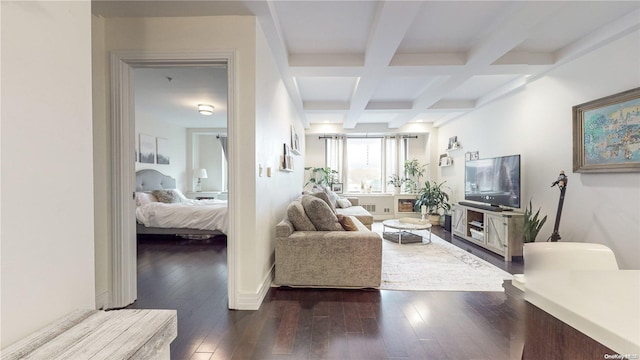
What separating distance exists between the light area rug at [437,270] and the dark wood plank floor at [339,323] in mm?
175

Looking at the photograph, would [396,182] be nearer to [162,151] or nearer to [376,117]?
[376,117]

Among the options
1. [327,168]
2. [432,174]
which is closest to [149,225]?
[327,168]

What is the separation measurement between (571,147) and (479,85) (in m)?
1.71

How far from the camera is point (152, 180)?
18.2ft

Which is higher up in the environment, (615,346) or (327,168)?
(327,168)

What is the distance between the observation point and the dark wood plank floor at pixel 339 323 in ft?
5.57

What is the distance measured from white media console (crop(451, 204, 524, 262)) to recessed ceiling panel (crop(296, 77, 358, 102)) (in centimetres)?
301

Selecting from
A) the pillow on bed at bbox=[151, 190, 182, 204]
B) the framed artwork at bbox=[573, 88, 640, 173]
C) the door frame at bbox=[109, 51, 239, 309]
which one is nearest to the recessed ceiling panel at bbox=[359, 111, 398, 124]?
the framed artwork at bbox=[573, 88, 640, 173]

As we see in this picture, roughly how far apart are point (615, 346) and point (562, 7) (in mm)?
2805

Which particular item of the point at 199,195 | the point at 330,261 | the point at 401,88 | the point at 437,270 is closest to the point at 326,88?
the point at 401,88

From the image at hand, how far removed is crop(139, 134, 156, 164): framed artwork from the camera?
537 centimetres

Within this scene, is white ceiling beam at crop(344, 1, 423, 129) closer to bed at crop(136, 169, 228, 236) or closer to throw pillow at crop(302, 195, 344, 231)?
throw pillow at crop(302, 195, 344, 231)

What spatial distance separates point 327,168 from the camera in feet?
23.1

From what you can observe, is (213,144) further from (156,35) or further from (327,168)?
(156,35)
